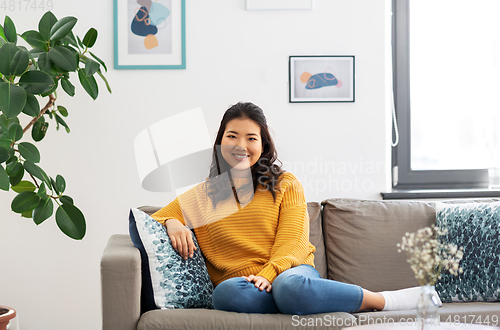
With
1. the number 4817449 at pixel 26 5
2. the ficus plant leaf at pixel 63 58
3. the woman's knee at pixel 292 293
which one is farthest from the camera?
the number 4817449 at pixel 26 5

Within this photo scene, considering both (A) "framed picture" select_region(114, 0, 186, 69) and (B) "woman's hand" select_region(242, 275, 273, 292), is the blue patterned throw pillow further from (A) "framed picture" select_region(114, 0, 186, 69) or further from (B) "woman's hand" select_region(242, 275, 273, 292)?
(A) "framed picture" select_region(114, 0, 186, 69)

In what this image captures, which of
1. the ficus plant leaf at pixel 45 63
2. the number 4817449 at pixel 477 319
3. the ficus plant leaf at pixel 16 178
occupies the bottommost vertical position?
the number 4817449 at pixel 477 319

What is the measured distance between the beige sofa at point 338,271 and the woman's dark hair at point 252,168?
10.6 inches

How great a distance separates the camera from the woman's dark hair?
172 cm

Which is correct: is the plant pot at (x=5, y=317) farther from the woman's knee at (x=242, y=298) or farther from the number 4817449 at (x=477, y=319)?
the number 4817449 at (x=477, y=319)

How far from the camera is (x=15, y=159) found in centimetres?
161

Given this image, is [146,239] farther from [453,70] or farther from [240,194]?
[453,70]

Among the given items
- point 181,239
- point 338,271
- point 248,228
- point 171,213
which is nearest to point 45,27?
point 171,213

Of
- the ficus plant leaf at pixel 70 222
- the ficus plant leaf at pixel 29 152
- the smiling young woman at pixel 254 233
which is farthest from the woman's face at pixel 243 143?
the ficus plant leaf at pixel 29 152

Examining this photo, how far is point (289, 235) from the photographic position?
5.09 ft

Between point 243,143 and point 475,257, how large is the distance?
0.98 m

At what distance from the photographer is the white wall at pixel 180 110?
2.13 meters

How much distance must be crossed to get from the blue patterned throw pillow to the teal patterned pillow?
913 mm

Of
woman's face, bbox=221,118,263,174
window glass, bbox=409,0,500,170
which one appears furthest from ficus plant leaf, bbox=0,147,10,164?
window glass, bbox=409,0,500,170
